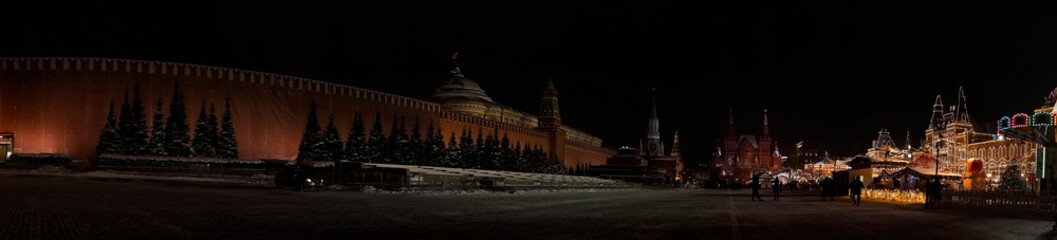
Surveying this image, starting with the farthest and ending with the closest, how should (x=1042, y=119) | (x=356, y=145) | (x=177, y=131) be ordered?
(x=356, y=145) < (x=177, y=131) < (x=1042, y=119)

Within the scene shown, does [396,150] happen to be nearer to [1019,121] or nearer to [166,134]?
[166,134]

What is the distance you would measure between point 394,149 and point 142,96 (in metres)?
14.5

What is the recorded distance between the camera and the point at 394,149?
47500mm

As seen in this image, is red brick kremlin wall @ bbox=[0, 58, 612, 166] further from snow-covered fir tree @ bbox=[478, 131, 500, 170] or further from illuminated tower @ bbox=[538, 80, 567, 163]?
illuminated tower @ bbox=[538, 80, 567, 163]

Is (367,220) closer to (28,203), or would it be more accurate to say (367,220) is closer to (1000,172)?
(28,203)

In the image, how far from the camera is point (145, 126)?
35.4 m

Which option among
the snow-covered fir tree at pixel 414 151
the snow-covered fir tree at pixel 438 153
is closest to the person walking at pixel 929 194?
the snow-covered fir tree at pixel 414 151

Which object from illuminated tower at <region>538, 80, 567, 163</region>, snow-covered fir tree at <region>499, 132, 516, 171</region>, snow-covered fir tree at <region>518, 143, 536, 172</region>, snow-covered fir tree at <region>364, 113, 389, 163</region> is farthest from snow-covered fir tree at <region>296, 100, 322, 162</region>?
illuminated tower at <region>538, 80, 567, 163</region>

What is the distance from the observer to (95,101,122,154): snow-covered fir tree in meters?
33.7

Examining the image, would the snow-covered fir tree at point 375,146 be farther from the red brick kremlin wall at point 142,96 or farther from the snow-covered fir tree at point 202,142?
the snow-covered fir tree at point 202,142

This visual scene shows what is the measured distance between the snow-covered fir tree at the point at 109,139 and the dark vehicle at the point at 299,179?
14363 millimetres

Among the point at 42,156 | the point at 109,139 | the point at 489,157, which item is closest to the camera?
the point at 42,156

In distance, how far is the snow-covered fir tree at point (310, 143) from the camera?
1642 inches

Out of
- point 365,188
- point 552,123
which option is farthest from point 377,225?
point 552,123
